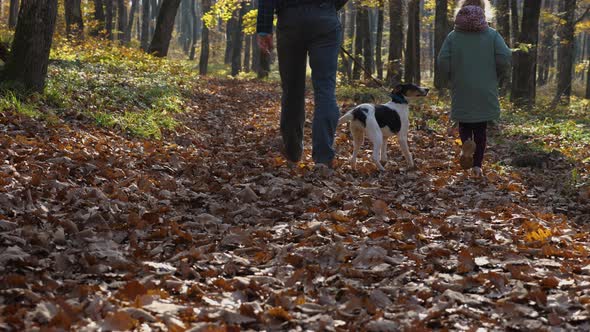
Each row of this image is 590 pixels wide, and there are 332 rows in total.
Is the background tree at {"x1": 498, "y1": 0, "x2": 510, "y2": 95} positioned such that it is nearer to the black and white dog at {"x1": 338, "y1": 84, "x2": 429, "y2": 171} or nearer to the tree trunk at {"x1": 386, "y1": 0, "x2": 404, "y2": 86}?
the tree trunk at {"x1": 386, "y1": 0, "x2": 404, "y2": 86}

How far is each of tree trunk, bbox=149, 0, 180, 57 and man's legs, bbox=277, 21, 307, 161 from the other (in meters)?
13.7

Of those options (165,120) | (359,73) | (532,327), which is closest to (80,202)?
(532,327)

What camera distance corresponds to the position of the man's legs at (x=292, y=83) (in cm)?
620

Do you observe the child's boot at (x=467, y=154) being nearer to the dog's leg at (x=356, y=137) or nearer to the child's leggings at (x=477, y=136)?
the child's leggings at (x=477, y=136)

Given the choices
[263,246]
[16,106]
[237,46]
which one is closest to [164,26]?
[16,106]

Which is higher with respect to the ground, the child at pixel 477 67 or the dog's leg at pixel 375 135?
the child at pixel 477 67

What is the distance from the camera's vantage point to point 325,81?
6.23 meters

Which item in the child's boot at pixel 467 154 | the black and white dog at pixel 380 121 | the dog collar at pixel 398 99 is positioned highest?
the dog collar at pixel 398 99

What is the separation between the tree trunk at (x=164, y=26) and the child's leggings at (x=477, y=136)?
45.7ft

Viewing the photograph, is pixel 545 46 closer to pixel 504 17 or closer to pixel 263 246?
pixel 504 17

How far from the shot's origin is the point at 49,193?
4.63 metres

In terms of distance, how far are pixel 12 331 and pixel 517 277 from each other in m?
2.65

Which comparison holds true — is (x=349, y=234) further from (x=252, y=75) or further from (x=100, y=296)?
(x=252, y=75)

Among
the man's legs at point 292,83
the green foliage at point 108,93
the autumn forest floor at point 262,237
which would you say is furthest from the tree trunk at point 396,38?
the man's legs at point 292,83
